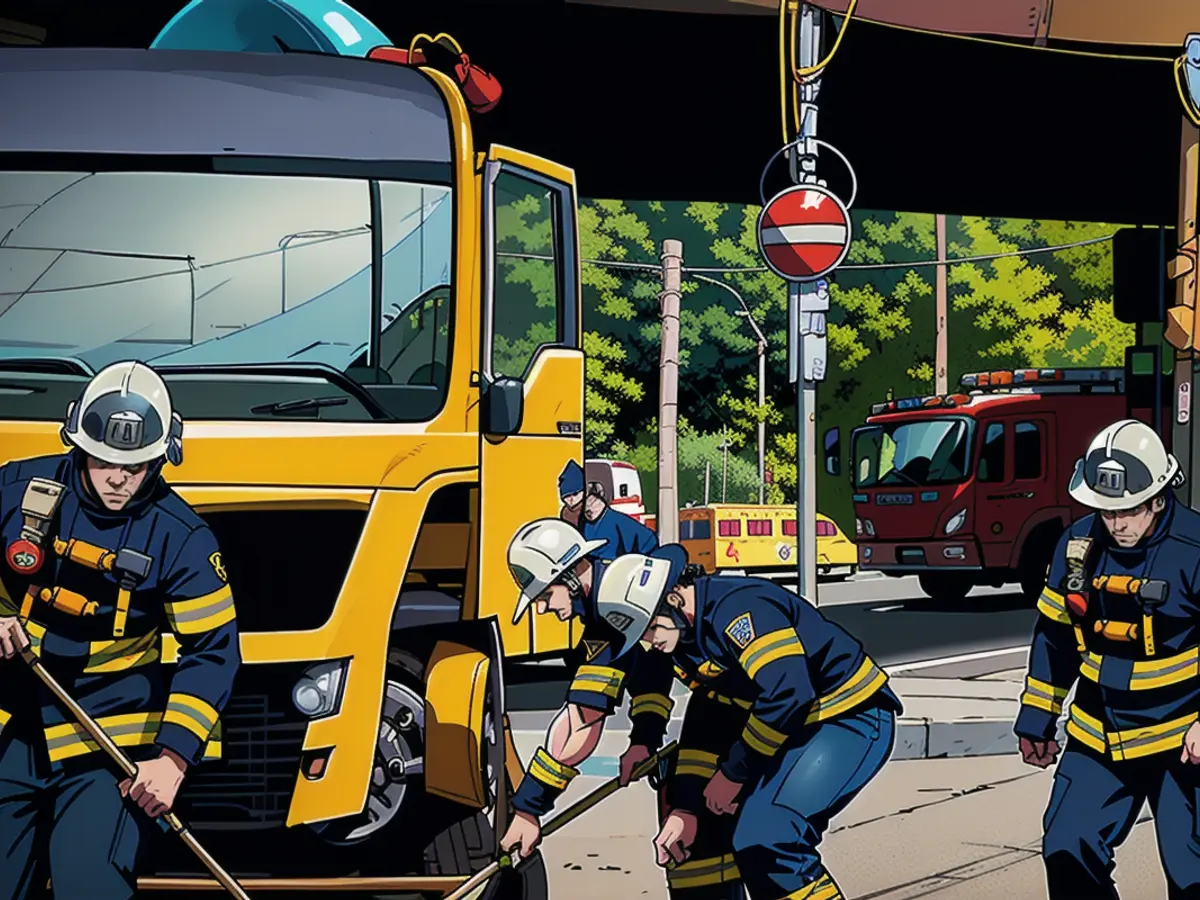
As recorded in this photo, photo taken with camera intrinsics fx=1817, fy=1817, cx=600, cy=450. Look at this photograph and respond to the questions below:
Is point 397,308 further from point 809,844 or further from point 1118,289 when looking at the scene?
point 1118,289

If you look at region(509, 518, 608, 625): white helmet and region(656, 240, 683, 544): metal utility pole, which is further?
region(656, 240, 683, 544): metal utility pole

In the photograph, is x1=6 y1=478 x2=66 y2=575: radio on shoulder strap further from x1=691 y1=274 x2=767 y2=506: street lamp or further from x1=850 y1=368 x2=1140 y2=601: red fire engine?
x1=850 y1=368 x2=1140 y2=601: red fire engine

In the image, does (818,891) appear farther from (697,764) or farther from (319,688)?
(319,688)

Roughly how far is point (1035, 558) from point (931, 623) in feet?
4.73

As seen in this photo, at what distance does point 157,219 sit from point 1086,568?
3.00 m

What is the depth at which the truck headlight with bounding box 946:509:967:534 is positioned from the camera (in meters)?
15.9

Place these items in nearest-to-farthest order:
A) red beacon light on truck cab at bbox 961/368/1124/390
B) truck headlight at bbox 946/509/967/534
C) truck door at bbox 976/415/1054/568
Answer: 1. red beacon light on truck cab at bbox 961/368/1124/390
2. truck door at bbox 976/415/1054/568
3. truck headlight at bbox 946/509/967/534

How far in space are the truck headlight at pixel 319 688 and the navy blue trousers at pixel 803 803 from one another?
125 cm

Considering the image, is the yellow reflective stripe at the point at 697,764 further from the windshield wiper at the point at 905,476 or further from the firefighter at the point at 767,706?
the windshield wiper at the point at 905,476

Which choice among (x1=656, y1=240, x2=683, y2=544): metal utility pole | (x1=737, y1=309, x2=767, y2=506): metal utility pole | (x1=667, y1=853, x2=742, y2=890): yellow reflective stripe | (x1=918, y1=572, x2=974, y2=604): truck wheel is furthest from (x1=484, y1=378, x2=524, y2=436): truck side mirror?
(x1=918, y1=572, x2=974, y2=604): truck wheel

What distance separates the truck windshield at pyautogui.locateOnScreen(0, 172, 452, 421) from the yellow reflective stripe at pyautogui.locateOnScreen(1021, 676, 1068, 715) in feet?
6.56

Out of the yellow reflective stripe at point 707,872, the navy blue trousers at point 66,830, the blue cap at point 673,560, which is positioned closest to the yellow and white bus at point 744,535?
the yellow reflective stripe at point 707,872

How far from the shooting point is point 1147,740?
5164mm

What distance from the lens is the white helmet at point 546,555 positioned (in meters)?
4.70
